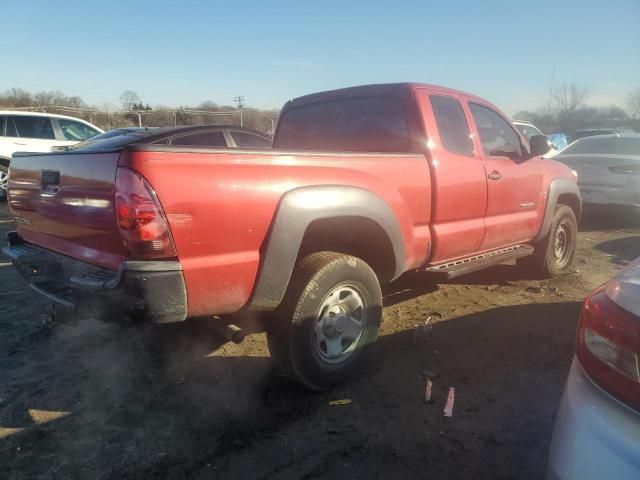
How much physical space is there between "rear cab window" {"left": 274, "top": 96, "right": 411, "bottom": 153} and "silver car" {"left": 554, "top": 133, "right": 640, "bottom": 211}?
6.04 m

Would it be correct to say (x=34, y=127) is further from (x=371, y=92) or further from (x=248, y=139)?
(x=371, y=92)

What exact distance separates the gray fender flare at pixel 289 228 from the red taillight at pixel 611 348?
4.72ft

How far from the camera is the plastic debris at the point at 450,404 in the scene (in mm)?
2721

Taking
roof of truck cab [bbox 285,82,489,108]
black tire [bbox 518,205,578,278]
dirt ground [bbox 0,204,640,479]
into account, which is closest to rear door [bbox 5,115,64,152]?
dirt ground [bbox 0,204,640,479]

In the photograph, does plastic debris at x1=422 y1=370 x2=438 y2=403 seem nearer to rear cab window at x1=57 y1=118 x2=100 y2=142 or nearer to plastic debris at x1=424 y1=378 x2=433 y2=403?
plastic debris at x1=424 y1=378 x2=433 y2=403

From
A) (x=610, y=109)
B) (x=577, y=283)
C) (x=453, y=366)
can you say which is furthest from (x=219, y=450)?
(x=610, y=109)

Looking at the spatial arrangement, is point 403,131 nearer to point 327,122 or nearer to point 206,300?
point 327,122

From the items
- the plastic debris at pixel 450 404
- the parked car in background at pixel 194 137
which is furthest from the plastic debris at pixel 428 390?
the parked car in background at pixel 194 137

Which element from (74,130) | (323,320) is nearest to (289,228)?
(323,320)

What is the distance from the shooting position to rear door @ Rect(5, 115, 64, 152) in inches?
404

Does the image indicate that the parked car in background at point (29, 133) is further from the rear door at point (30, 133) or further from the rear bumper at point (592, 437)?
the rear bumper at point (592, 437)

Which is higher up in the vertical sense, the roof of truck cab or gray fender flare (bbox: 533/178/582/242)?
the roof of truck cab

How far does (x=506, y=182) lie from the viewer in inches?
164

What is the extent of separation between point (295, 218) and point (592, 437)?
1644 mm
